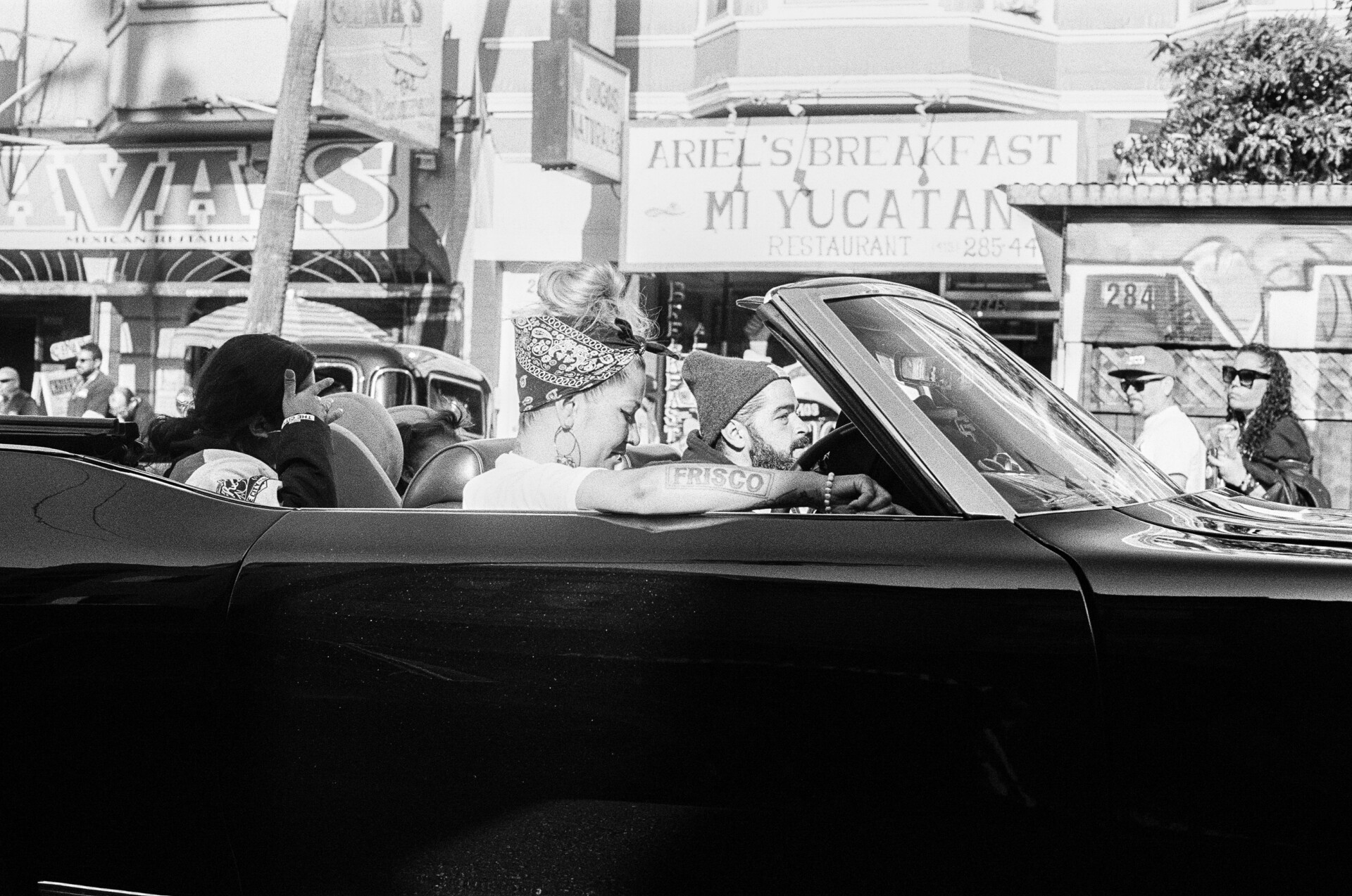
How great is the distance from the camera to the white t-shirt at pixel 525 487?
228 cm

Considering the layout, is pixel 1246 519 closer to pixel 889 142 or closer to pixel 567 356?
pixel 567 356

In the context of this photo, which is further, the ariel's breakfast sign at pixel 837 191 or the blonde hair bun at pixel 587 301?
the ariel's breakfast sign at pixel 837 191

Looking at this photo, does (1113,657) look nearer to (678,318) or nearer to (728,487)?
(728,487)

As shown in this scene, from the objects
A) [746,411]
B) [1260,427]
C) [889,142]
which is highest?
[889,142]

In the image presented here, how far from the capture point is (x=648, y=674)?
1.88 meters

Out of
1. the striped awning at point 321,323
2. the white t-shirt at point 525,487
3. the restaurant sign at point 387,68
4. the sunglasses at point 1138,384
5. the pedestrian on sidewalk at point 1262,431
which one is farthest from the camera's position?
the striped awning at point 321,323

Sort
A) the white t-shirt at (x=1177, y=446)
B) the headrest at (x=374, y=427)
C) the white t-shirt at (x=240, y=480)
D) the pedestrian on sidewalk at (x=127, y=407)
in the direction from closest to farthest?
the white t-shirt at (x=240, y=480) → the headrest at (x=374, y=427) → the white t-shirt at (x=1177, y=446) → the pedestrian on sidewalk at (x=127, y=407)

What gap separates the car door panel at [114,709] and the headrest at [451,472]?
108cm

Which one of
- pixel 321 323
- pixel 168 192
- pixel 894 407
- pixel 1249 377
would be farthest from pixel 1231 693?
pixel 168 192

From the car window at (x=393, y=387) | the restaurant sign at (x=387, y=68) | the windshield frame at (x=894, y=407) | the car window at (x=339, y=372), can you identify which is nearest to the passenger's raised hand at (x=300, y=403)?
the windshield frame at (x=894, y=407)

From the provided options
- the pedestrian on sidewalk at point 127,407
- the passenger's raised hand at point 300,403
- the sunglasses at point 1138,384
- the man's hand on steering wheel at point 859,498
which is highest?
the sunglasses at point 1138,384

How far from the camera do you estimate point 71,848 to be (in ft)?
6.51

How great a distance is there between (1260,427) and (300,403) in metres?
4.57

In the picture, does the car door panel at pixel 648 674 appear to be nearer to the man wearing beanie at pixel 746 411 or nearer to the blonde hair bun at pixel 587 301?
the blonde hair bun at pixel 587 301
